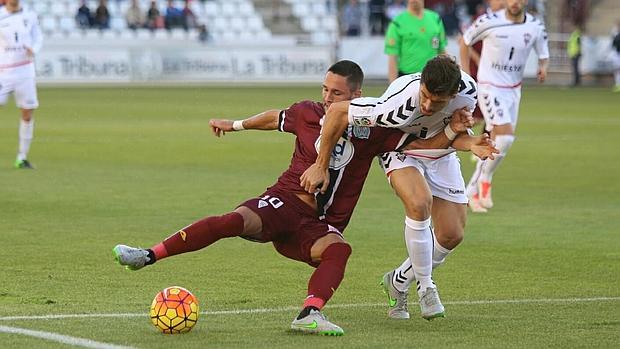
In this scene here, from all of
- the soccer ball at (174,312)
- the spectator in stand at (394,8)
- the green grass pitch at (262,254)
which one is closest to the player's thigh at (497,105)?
the green grass pitch at (262,254)

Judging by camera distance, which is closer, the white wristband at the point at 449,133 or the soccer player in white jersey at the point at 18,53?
the white wristband at the point at 449,133

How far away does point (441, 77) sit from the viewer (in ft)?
23.0

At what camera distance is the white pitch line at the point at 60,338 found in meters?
6.60

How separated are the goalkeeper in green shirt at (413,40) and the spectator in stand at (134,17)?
27937 millimetres

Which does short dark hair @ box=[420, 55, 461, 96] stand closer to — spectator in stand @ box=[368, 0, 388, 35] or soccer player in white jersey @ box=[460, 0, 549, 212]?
soccer player in white jersey @ box=[460, 0, 549, 212]

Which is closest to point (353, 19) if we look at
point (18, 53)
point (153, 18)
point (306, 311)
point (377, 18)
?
point (377, 18)

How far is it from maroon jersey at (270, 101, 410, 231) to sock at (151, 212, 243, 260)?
45 centimetres

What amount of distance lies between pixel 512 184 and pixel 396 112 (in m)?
9.67

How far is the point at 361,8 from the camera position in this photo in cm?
4525

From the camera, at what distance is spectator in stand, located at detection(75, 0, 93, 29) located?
4347 centimetres

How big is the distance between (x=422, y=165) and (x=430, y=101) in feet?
2.63

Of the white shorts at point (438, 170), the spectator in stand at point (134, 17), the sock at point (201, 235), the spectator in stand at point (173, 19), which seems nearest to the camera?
the sock at point (201, 235)

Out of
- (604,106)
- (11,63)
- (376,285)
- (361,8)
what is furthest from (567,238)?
(361,8)

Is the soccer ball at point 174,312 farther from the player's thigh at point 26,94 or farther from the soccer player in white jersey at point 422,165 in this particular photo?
the player's thigh at point 26,94
